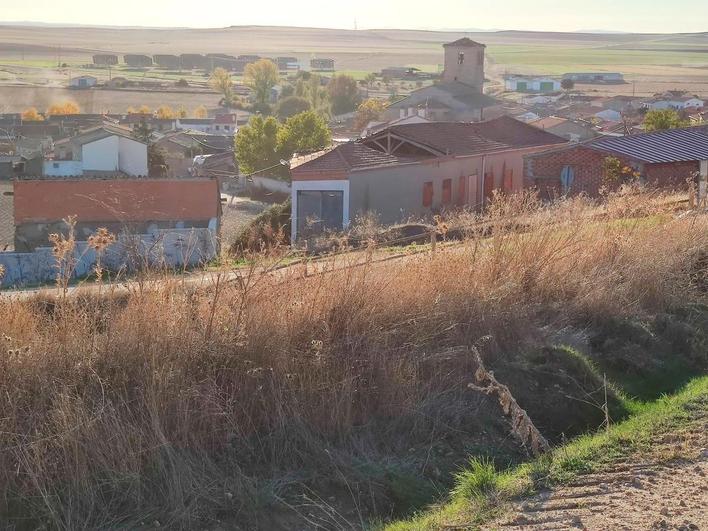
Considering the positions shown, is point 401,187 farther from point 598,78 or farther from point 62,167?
point 598,78

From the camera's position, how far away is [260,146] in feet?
197

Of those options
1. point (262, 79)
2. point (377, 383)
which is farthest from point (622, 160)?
point (262, 79)

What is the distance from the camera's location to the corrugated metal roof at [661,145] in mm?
28453

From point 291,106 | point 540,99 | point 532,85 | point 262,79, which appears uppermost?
point 262,79

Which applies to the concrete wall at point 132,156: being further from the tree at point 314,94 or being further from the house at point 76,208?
the tree at point 314,94

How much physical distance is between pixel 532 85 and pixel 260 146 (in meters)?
81.5

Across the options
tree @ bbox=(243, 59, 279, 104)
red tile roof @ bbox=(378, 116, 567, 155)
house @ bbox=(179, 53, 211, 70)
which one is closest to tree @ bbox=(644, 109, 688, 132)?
red tile roof @ bbox=(378, 116, 567, 155)

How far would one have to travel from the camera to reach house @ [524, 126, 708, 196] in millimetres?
28094

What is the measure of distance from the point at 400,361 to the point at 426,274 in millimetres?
1287

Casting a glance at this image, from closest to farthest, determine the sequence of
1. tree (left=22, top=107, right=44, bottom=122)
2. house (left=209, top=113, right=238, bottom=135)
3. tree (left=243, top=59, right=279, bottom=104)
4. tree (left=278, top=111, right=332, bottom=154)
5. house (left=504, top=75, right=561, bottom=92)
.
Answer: tree (left=278, top=111, right=332, bottom=154)
tree (left=22, top=107, right=44, bottom=122)
house (left=209, top=113, right=238, bottom=135)
tree (left=243, top=59, right=279, bottom=104)
house (left=504, top=75, right=561, bottom=92)

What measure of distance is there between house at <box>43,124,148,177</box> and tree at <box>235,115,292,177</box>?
7.42 metres

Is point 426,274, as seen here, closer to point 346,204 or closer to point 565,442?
point 565,442

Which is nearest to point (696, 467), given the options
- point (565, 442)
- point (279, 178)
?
point (565, 442)

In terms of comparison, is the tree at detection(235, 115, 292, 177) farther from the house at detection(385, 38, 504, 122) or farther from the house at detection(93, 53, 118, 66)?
the house at detection(93, 53, 118, 66)
